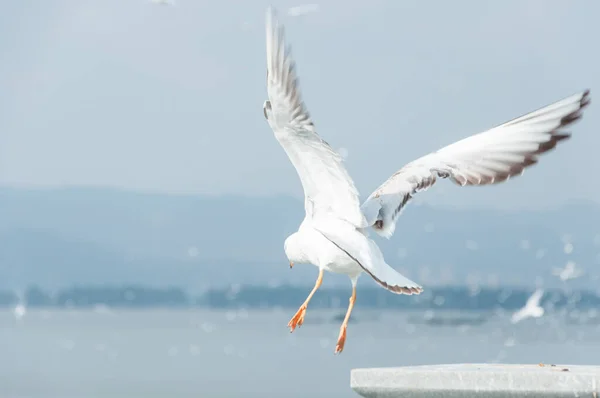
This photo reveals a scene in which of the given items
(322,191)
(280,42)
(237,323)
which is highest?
(280,42)

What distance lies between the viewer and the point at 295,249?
289 inches

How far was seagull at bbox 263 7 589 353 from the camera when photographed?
21.7 feet

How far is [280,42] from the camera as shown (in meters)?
6.56

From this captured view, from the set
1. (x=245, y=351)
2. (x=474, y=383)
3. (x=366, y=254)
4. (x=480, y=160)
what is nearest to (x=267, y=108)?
(x=366, y=254)

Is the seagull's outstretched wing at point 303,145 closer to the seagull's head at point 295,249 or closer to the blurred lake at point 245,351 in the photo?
the seagull's head at point 295,249

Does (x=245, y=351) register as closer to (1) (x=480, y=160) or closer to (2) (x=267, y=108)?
(1) (x=480, y=160)

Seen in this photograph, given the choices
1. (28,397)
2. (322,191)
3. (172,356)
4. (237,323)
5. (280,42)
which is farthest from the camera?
(237,323)

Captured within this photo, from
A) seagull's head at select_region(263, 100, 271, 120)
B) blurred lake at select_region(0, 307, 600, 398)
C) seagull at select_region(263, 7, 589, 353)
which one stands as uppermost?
seagull's head at select_region(263, 100, 271, 120)

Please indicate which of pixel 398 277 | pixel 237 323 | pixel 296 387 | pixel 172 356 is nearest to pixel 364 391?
pixel 398 277

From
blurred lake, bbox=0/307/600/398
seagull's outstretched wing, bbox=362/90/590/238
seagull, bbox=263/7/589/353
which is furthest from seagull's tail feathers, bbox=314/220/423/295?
blurred lake, bbox=0/307/600/398

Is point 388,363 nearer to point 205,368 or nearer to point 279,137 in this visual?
point 205,368

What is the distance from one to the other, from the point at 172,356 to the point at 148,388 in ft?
18.3

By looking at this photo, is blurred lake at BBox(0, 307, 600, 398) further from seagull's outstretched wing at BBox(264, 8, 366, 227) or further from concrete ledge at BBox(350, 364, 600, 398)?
concrete ledge at BBox(350, 364, 600, 398)

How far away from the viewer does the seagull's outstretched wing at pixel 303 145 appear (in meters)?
6.60
